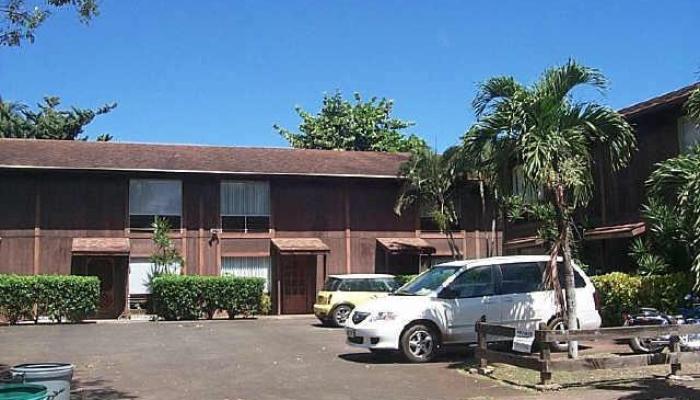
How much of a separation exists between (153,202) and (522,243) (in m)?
13.4

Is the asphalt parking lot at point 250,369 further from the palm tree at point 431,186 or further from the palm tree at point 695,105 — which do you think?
the palm tree at point 431,186

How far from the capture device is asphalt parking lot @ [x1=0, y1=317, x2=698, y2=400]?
1035 cm

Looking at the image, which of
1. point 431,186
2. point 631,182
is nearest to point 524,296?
point 631,182

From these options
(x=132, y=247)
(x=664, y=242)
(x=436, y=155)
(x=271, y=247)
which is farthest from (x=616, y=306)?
(x=132, y=247)

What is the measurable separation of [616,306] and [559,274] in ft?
10.9

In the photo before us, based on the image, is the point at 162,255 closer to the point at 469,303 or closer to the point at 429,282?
the point at 429,282

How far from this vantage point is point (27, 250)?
90.9ft

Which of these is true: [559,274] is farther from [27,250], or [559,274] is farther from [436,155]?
[27,250]

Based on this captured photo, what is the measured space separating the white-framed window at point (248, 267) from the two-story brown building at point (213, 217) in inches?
1.6

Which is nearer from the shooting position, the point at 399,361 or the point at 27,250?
the point at 399,361

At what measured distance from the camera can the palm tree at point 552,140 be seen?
12125 millimetres

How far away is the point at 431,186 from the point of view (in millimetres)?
28984

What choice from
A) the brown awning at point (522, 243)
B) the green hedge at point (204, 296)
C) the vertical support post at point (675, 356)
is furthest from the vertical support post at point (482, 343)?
the green hedge at point (204, 296)

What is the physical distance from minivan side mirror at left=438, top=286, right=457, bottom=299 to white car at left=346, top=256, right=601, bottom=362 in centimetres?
1
